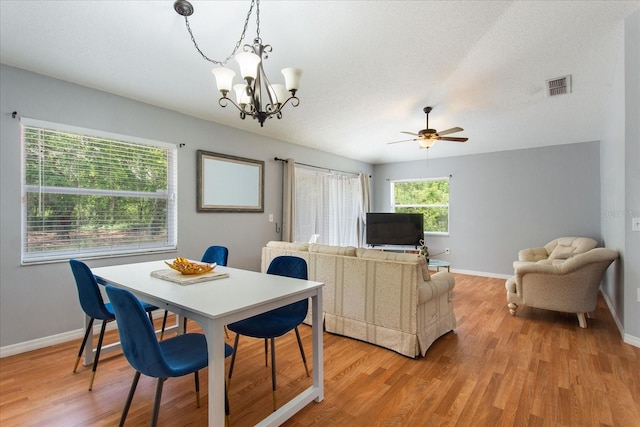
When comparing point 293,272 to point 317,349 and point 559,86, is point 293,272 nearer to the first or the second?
point 317,349

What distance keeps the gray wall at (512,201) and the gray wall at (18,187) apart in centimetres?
427

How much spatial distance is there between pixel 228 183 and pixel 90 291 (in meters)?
2.29

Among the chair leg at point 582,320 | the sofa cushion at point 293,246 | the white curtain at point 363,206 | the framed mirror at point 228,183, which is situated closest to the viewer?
the chair leg at point 582,320

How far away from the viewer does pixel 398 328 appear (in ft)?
8.79

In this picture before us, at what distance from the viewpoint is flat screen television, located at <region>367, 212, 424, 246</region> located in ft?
19.4

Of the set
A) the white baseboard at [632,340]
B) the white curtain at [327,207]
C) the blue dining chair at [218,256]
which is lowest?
the white baseboard at [632,340]

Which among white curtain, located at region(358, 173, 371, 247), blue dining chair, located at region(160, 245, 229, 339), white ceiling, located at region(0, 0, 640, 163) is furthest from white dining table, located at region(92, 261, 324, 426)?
white curtain, located at region(358, 173, 371, 247)

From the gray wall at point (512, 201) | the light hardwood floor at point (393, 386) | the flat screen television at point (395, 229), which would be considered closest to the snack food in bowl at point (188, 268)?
the light hardwood floor at point (393, 386)

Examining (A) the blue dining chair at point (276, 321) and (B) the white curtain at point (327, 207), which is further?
(B) the white curtain at point (327, 207)

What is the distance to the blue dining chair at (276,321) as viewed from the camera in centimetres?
195

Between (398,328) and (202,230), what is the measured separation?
8.50 ft

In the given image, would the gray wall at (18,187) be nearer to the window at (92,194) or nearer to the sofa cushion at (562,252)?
the window at (92,194)

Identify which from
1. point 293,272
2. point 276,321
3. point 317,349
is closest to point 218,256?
point 293,272

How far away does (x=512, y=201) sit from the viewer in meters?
5.57
